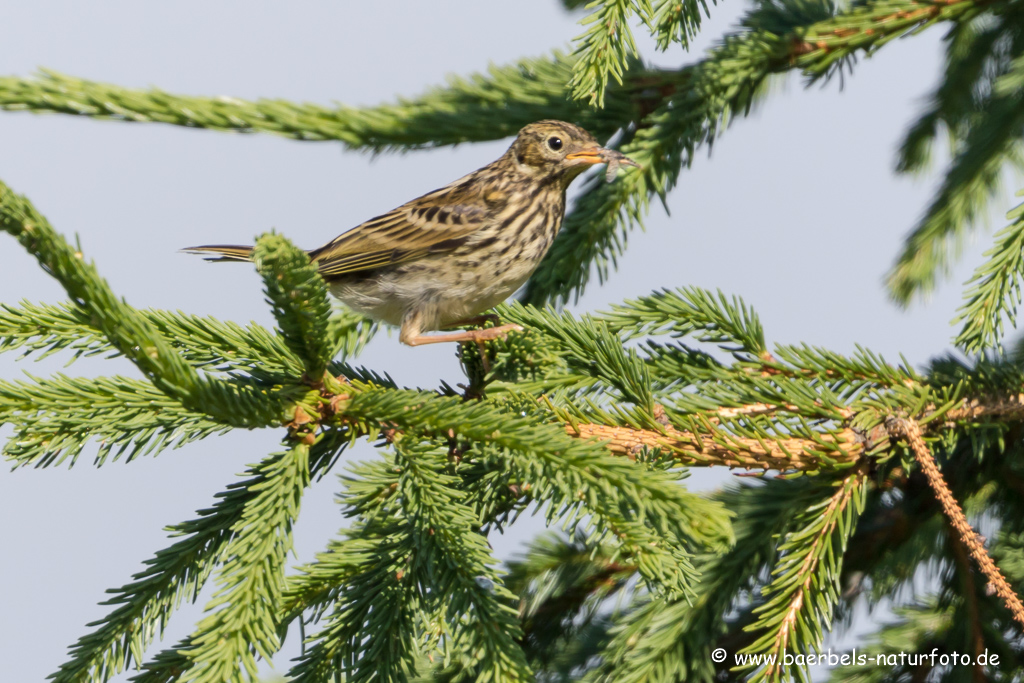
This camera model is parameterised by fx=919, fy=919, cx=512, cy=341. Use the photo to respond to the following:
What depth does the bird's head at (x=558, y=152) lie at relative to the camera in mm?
3562

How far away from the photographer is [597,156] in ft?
11.7

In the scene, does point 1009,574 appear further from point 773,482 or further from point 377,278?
point 377,278

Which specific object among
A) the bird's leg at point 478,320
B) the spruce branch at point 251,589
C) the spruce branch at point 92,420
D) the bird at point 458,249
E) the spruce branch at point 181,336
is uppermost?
the bird at point 458,249

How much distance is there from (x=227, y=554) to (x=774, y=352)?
67.6 inches

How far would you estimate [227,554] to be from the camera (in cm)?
170

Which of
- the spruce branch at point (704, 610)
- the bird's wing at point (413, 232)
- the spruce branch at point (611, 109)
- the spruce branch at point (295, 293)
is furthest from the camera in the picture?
the bird's wing at point (413, 232)

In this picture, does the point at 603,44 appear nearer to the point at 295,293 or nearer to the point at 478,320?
the point at 295,293

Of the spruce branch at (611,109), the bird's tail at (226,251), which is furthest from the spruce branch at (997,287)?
the bird's tail at (226,251)

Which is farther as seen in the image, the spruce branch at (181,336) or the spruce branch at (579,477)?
the spruce branch at (181,336)

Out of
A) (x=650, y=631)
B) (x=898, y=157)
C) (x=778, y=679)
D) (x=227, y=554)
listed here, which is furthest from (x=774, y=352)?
(x=898, y=157)

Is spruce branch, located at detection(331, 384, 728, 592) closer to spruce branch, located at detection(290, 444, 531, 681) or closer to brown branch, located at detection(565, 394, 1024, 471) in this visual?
spruce branch, located at detection(290, 444, 531, 681)

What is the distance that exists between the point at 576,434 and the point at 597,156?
62.1 inches

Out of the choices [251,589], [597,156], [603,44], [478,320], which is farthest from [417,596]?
[597,156]

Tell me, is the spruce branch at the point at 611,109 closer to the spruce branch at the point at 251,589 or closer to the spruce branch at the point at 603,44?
the spruce branch at the point at 603,44
